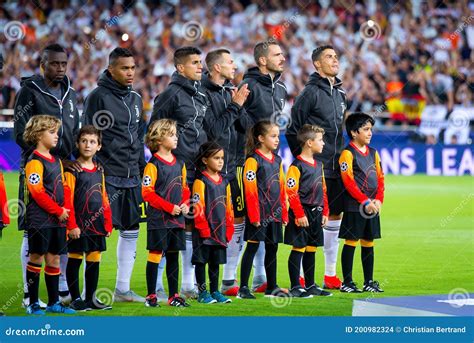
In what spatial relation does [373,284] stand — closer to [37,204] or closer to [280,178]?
[280,178]

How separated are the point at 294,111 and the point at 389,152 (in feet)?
42.9

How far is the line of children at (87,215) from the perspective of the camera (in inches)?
364

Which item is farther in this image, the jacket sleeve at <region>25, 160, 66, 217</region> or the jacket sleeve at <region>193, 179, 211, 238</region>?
the jacket sleeve at <region>193, 179, 211, 238</region>

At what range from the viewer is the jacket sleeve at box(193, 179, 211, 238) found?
9.63 metres

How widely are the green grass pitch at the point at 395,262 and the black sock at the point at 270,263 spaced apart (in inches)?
6.9

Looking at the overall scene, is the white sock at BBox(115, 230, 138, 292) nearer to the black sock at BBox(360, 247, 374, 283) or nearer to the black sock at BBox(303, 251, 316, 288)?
the black sock at BBox(303, 251, 316, 288)

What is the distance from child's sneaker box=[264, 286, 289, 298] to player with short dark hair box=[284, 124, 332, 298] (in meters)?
0.10

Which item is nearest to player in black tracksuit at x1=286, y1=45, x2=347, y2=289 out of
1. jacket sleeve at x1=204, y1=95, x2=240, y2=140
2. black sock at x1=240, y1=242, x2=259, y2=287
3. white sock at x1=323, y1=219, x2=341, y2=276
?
white sock at x1=323, y1=219, x2=341, y2=276

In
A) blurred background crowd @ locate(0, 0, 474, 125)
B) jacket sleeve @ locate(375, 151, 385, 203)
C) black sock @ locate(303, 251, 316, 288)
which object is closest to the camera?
black sock @ locate(303, 251, 316, 288)

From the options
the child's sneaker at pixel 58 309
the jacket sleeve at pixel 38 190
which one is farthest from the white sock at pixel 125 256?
the jacket sleeve at pixel 38 190

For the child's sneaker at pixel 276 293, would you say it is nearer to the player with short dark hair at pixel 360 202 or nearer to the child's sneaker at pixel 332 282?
the player with short dark hair at pixel 360 202

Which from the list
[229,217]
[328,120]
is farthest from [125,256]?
[328,120]

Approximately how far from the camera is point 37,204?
889 centimetres

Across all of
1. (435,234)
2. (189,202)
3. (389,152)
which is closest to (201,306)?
(189,202)
